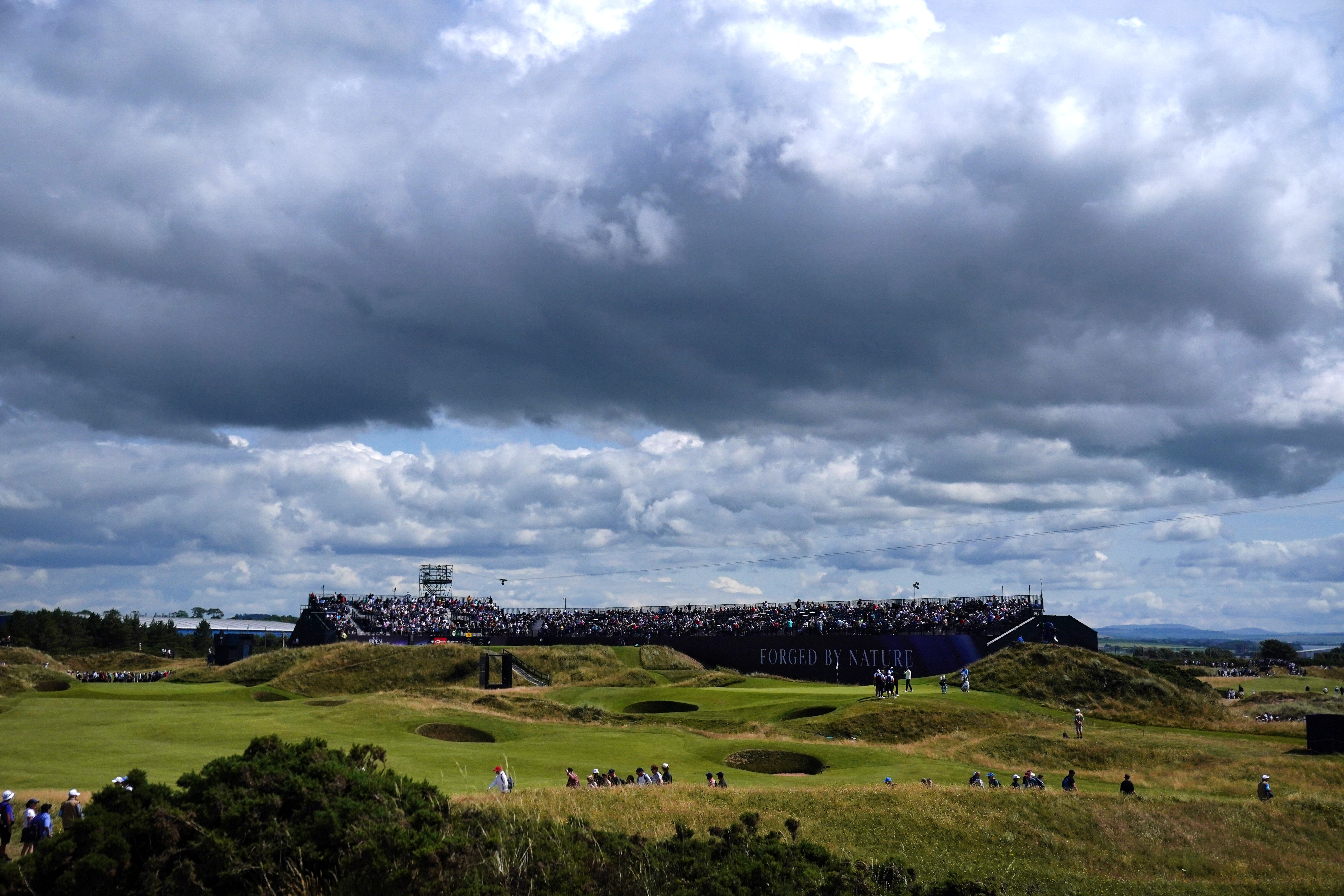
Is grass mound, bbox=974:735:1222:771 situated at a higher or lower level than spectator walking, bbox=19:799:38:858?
lower

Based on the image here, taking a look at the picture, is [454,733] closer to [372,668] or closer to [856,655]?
[372,668]

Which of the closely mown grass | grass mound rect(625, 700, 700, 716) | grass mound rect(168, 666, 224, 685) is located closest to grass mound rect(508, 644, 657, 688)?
grass mound rect(625, 700, 700, 716)

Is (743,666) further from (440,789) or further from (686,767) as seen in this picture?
(440,789)

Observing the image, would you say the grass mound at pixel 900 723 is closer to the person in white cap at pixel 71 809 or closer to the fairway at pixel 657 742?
the fairway at pixel 657 742

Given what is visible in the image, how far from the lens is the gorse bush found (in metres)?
14.7

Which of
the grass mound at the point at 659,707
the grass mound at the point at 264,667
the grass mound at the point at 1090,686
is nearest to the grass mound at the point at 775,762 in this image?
the grass mound at the point at 659,707

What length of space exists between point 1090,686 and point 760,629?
113 ft

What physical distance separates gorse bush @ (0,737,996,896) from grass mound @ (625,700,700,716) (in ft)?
135

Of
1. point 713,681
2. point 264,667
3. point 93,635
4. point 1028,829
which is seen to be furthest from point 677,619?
point 93,635

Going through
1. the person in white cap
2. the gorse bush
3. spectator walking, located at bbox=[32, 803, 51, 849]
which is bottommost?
spectator walking, located at bbox=[32, 803, 51, 849]

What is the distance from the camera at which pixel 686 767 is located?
3781cm

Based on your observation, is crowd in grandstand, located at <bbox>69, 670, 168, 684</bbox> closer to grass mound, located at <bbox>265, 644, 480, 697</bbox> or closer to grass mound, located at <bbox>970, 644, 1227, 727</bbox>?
grass mound, located at <bbox>265, 644, 480, 697</bbox>

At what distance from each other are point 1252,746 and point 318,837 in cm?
4502

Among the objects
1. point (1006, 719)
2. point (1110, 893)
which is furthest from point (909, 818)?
point (1006, 719)
